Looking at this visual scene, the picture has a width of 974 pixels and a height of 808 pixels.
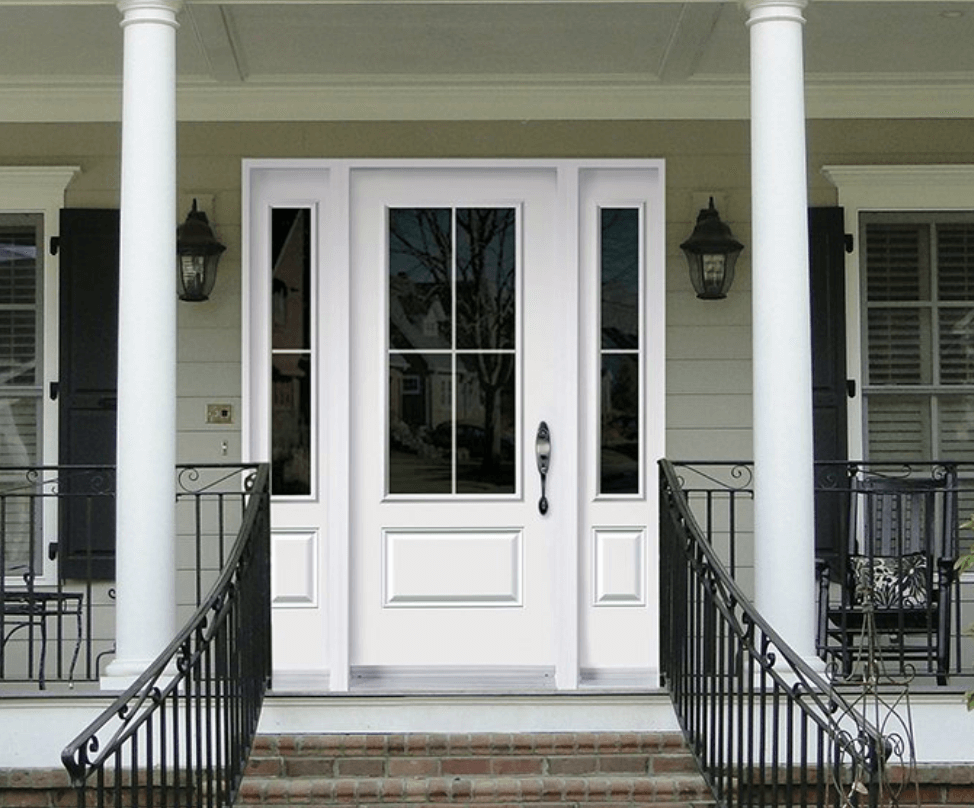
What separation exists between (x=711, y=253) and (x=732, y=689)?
8.57 feet

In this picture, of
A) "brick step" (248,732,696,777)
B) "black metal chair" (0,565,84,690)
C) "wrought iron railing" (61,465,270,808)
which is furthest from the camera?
"black metal chair" (0,565,84,690)

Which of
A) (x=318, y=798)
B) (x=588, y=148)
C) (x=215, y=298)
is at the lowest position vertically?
(x=318, y=798)

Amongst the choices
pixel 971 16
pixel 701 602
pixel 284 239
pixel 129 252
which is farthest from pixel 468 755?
pixel 971 16

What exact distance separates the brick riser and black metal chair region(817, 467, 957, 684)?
0.78m

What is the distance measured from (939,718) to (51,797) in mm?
3071

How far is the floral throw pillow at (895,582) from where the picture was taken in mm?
6043

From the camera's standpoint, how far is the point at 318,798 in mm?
5383

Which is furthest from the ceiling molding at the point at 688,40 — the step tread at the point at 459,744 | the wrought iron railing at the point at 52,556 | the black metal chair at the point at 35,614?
the black metal chair at the point at 35,614

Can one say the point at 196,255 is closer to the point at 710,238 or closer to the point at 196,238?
the point at 196,238

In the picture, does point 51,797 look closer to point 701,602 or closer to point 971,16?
point 701,602

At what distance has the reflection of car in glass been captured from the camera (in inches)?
269

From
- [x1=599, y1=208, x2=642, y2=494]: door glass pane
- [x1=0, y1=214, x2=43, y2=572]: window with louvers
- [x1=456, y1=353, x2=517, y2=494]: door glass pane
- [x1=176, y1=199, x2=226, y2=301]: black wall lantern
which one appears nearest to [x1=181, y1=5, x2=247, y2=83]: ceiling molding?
[x1=176, y1=199, x2=226, y2=301]: black wall lantern

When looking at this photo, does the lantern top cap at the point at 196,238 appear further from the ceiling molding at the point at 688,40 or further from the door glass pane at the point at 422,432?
the ceiling molding at the point at 688,40

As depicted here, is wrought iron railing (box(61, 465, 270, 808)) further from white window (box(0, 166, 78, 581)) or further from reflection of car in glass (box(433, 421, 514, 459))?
white window (box(0, 166, 78, 581))
